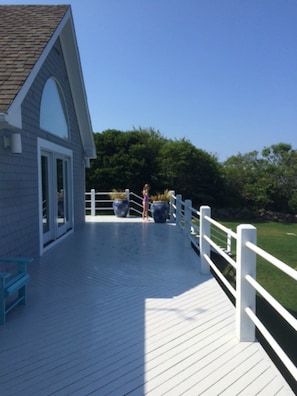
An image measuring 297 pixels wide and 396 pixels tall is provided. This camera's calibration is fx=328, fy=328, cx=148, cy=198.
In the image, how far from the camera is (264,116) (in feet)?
78.0

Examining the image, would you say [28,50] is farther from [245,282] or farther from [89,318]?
[245,282]

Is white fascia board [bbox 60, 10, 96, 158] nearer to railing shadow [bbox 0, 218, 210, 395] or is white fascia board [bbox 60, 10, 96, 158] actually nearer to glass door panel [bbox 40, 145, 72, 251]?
glass door panel [bbox 40, 145, 72, 251]

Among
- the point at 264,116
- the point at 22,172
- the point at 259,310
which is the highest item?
the point at 264,116

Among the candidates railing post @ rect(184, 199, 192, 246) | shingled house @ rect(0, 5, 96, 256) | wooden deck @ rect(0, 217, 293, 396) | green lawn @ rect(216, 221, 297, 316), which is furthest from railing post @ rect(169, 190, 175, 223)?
wooden deck @ rect(0, 217, 293, 396)

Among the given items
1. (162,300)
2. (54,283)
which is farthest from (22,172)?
(162,300)

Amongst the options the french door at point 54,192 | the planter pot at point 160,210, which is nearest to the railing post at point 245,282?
the french door at point 54,192

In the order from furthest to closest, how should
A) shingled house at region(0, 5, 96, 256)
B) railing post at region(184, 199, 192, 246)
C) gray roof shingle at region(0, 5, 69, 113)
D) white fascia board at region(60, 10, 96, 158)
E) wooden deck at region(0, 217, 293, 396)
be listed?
white fascia board at region(60, 10, 96, 158) < railing post at region(184, 199, 192, 246) < shingled house at region(0, 5, 96, 256) < gray roof shingle at region(0, 5, 69, 113) < wooden deck at region(0, 217, 293, 396)

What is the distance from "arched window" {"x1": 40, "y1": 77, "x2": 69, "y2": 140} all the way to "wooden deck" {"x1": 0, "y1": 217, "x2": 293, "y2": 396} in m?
3.37

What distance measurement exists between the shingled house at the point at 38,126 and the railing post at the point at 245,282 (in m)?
Answer: 3.11

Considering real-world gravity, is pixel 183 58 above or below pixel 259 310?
above

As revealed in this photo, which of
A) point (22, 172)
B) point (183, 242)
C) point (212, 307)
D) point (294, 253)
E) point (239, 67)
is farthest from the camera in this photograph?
point (239, 67)

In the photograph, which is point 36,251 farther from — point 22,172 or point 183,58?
point 183,58

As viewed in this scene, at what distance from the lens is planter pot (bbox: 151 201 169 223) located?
469 inches

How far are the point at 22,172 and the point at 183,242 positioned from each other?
4331mm
